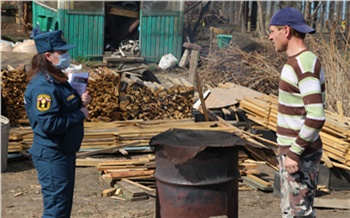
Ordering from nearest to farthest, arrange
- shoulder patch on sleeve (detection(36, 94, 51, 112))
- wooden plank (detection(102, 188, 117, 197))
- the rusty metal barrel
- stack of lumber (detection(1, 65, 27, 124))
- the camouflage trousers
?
1. the camouflage trousers
2. shoulder patch on sleeve (detection(36, 94, 51, 112))
3. the rusty metal barrel
4. wooden plank (detection(102, 188, 117, 197))
5. stack of lumber (detection(1, 65, 27, 124))

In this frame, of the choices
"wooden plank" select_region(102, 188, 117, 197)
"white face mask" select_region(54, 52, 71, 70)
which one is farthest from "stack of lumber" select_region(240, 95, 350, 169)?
"white face mask" select_region(54, 52, 71, 70)

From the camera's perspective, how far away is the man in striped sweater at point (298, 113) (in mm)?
4570

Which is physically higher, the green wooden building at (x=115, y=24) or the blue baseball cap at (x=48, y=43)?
the blue baseball cap at (x=48, y=43)

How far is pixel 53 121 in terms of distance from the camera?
5.01 meters

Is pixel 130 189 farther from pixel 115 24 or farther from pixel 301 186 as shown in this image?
pixel 115 24

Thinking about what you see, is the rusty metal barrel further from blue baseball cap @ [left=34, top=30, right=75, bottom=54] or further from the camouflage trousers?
blue baseball cap @ [left=34, top=30, right=75, bottom=54]

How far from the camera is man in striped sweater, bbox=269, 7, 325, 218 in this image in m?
4.57

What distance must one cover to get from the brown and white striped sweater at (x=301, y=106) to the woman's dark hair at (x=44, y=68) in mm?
1842

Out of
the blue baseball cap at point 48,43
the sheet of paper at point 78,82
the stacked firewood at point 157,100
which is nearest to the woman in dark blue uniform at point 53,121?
the blue baseball cap at point 48,43

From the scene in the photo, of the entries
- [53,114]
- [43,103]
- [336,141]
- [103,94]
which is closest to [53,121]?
[53,114]

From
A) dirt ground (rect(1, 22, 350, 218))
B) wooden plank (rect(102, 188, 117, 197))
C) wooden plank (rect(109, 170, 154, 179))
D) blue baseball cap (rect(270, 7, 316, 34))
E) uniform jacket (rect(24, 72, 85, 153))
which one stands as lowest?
dirt ground (rect(1, 22, 350, 218))

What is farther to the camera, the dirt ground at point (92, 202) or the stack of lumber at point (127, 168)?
the stack of lumber at point (127, 168)

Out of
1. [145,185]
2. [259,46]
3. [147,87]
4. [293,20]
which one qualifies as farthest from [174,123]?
[259,46]

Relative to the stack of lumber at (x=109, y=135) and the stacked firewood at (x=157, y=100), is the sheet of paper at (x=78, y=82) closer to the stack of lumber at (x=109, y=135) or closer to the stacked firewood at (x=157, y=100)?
the stack of lumber at (x=109, y=135)
